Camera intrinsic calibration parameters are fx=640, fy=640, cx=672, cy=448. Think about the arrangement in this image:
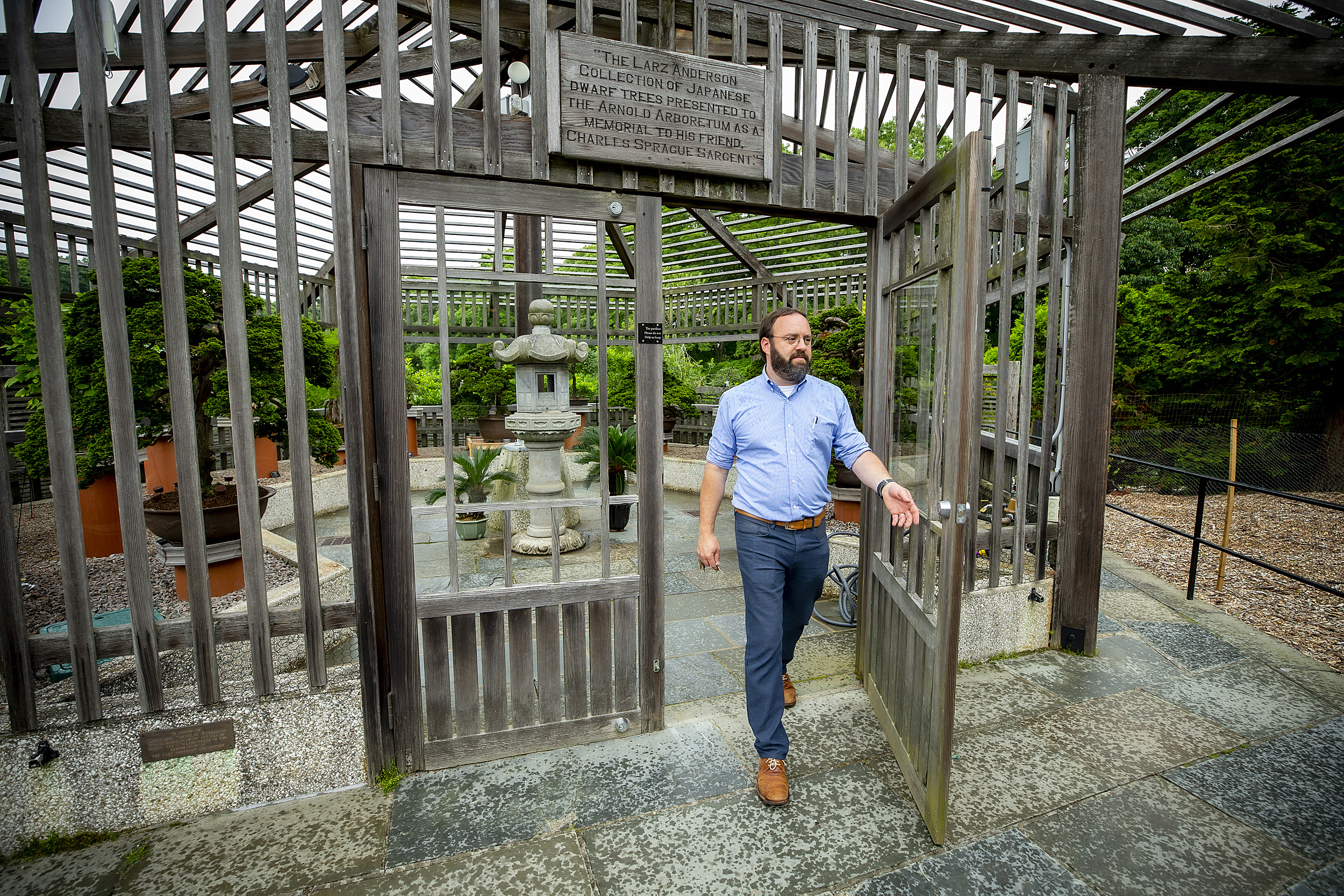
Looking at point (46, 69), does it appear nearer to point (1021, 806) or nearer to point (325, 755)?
point (325, 755)

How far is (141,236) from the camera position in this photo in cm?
569

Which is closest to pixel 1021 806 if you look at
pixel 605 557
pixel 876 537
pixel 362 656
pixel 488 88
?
pixel 876 537

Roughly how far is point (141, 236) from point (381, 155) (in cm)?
501

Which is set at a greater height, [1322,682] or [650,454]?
[650,454]

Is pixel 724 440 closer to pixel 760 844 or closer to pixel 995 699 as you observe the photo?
pixel 760 844

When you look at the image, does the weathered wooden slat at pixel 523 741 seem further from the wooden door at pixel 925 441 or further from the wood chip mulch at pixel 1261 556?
the wood chip mulch at pixel 1261 556

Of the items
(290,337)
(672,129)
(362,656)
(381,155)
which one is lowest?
(362,656)

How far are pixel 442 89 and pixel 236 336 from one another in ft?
3.79

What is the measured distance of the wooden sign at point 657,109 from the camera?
2469 millimetres

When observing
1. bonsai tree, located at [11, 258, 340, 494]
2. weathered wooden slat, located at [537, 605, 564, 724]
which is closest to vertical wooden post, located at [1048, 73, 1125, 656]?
weathered wooden slat, located at [537, 605, 564, 724]

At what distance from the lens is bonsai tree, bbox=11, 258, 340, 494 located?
281 cm

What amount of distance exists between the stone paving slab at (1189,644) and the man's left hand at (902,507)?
8.17ft

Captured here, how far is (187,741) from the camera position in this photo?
7.47 feet

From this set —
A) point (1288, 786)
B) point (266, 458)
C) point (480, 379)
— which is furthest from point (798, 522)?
point (266, 458)
